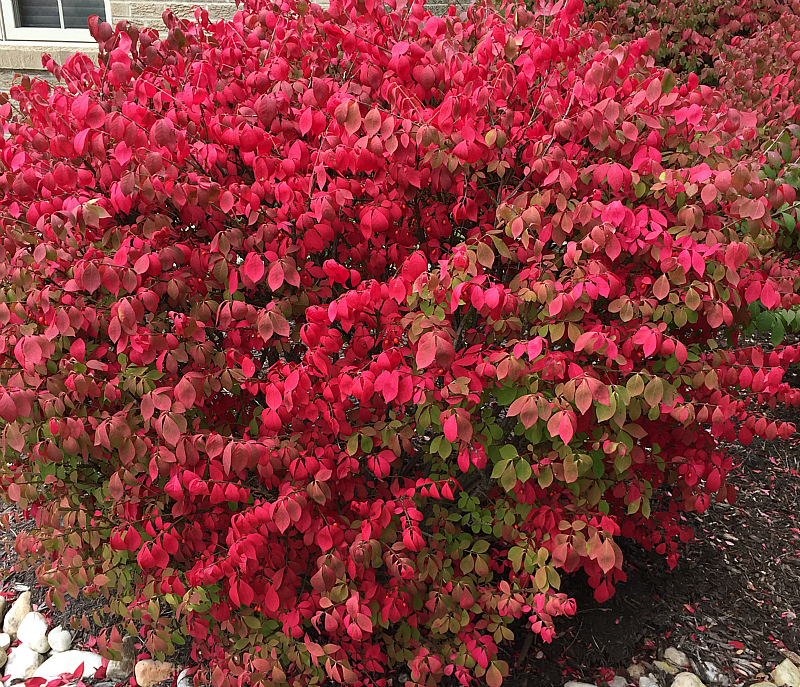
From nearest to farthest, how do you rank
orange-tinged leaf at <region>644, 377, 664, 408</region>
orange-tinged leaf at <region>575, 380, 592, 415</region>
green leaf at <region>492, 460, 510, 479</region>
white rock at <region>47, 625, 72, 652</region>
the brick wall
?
orange-tinged leaf at <region>575, 380, 592, 415</region>, orange-tinged leaf at <region>644, 377, 664, 408</region>, green leaf at <region>492, 460, 510, 479</region>, white rock at <region>47, 625, 72, 652</region>, the brick wall

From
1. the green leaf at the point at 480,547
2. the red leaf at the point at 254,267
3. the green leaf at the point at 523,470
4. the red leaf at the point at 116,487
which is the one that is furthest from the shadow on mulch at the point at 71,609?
the green leaf at the point at 523,470

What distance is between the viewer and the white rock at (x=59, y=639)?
9.12 feet

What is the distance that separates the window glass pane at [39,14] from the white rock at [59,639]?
560cm

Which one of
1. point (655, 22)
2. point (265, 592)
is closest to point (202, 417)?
point (265, 592)

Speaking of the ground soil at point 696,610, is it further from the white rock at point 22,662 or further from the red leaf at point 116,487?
the red leaf at point 116,487

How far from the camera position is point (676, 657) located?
8.53ft

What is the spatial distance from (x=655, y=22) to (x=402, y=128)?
468 cm

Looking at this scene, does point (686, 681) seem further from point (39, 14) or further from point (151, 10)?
point (39, 14)

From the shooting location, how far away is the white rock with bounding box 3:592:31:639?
2922mm

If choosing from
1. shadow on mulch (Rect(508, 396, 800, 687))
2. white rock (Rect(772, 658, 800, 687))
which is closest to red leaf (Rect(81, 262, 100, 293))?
shadow on mulch (Rect(508, 396, 800, 687))

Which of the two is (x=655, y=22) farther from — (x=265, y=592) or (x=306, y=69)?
(x=265, y=592)

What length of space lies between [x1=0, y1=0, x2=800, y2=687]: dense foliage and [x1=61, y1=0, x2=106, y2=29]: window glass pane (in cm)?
469

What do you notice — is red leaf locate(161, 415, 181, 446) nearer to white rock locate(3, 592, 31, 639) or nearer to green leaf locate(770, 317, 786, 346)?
white rock locate(3, 592, 31, 639)

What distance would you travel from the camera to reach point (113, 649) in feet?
7.73
